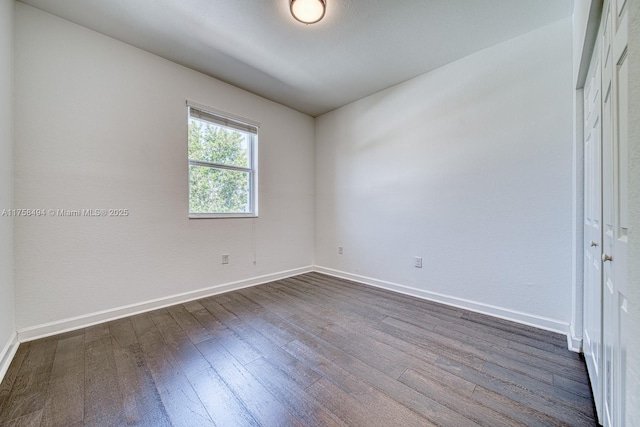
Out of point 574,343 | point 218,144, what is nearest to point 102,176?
point 218,144

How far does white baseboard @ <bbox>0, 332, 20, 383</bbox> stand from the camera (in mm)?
1574

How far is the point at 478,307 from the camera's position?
2.50 meters

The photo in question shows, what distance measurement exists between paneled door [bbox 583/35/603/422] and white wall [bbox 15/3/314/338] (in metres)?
3.25

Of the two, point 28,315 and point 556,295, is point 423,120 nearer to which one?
point 556,295

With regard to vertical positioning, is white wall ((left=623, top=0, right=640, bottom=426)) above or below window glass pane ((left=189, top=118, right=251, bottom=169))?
below

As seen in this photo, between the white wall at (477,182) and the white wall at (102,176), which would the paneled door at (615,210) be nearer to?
the white wall at (477,182)

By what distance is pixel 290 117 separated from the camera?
12.9 ft

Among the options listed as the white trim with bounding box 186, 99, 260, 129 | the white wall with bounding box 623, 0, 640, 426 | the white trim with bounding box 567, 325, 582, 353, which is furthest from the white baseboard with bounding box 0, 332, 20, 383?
the white trim with bounding box 567, 325, 582, 353

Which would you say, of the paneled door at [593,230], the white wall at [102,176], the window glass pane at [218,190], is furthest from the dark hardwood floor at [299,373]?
the window glass pane at [218,190]

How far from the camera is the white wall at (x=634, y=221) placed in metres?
0.62

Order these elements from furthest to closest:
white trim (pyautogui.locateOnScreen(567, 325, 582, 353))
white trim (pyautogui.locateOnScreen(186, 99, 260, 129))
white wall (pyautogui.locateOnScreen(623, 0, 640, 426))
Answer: white trim (pyautogui.locateOnScreen(186, 99, 260, 129)), white trim (pyautogui.locateOnScreen(567, 325, 582, 353)), white wall (pyautogui.locateOnScreen(623, 0, 640, 426))

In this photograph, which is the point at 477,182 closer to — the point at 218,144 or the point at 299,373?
the point at 299,373

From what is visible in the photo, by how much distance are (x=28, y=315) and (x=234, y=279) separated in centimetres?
177

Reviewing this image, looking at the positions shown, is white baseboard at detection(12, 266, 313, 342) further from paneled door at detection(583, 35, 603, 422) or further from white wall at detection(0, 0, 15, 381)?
paneled door at detection(583, 35, 603, 422)
